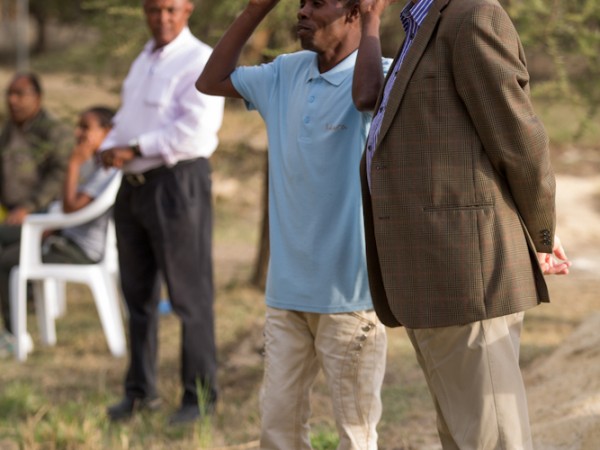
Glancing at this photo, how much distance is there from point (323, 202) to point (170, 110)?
5.87 ft

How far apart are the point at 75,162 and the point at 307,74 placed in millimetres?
2940

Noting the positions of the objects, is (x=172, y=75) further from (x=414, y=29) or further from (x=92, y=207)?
(x=414, y=29)

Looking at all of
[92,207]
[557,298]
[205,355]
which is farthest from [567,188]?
[205,355]

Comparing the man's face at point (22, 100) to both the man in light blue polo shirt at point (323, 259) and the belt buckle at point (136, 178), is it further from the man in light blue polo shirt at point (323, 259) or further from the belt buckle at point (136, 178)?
the man in light blue polo shirt at point (323, 259)

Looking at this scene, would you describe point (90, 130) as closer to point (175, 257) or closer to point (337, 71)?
point (175, 257)

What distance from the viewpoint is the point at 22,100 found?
711 centimetres

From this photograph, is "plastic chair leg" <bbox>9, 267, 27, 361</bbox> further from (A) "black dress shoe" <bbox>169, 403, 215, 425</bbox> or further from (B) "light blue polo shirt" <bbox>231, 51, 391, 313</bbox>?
(B) "light blue polo shirt" <bbox>231, 51, 391, 313</bbox>

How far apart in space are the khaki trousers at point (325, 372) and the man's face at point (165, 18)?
78.6 inches

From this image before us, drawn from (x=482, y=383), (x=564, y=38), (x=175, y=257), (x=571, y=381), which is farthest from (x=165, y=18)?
(x=564, y=38)

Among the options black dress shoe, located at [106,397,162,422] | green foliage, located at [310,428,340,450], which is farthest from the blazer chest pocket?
black dress shoe, located at [106,397,162,422]

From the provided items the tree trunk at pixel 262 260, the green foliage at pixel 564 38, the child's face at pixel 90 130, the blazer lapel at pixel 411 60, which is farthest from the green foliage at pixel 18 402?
the green foliage at pixel 564 38

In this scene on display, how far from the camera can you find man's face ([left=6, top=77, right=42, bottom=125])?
7.07 metres

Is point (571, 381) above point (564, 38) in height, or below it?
below

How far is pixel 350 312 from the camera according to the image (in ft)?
11.0
